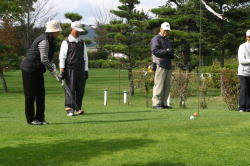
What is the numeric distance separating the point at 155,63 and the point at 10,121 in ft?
12.6

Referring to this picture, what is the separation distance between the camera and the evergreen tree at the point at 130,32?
28.6 m

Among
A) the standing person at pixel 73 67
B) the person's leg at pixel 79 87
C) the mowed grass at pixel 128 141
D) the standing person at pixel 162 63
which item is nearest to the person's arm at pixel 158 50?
the standing person at pixel 162 63

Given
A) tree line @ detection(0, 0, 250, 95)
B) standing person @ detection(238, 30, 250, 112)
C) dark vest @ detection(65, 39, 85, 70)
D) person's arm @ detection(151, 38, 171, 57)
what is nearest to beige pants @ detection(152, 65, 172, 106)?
person's arm @ detection(151, 38, 171, 57)

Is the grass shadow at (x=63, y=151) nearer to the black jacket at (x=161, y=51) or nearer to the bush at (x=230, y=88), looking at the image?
the black jacket at (x=161, y=51)

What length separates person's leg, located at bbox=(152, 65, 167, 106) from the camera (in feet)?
36.5

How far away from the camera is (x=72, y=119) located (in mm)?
8836

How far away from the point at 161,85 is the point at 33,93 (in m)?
3.87

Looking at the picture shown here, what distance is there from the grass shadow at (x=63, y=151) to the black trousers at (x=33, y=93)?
1.80 meters

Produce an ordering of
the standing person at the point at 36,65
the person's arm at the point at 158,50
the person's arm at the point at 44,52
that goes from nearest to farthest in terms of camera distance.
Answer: the person's arm at the point at 44,52, the standing person at the point at 36,65, the person's arm at the point at 158,50

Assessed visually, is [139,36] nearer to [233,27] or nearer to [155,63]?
[233,27]

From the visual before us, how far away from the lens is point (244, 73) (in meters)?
11.0

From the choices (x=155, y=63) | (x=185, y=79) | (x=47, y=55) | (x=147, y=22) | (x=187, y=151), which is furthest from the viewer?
(x=147, y=22)

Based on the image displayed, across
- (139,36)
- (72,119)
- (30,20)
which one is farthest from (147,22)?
(30,20)

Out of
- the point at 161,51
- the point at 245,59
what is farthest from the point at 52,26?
the point at 245,59
